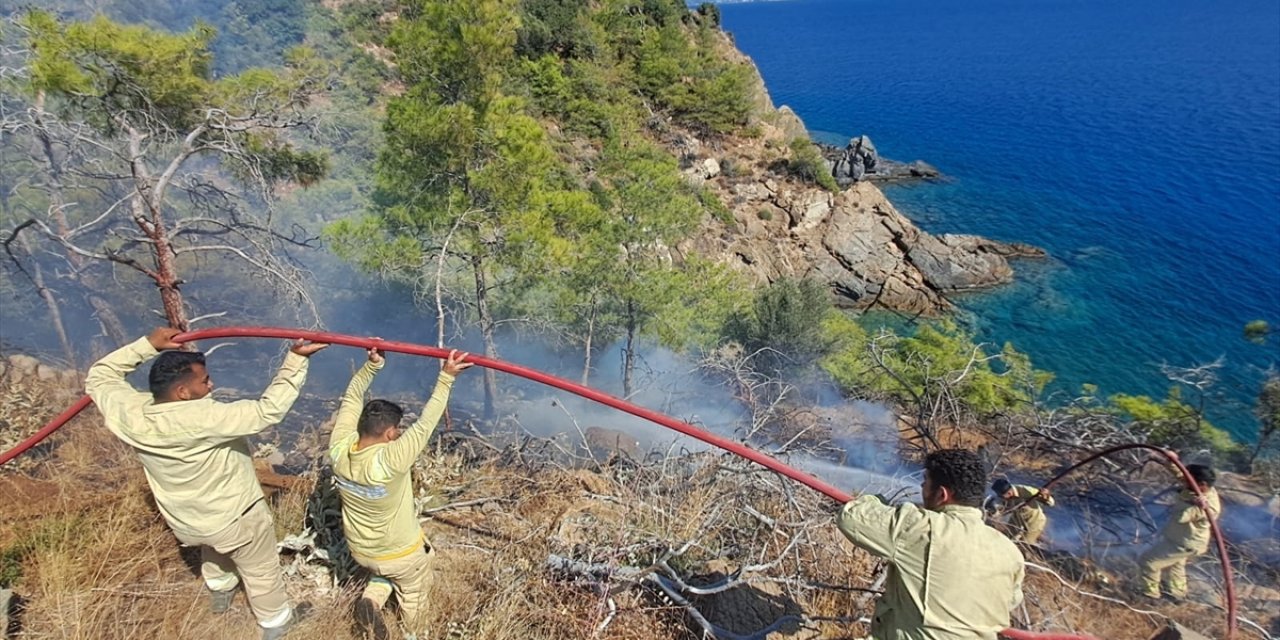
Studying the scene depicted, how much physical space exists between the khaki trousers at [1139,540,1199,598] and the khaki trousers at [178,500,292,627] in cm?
851

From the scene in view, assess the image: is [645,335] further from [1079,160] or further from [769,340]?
[1079,160]

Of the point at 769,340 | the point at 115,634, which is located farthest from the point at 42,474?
the point at 769,340

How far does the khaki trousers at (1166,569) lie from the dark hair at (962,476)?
19.9 ft

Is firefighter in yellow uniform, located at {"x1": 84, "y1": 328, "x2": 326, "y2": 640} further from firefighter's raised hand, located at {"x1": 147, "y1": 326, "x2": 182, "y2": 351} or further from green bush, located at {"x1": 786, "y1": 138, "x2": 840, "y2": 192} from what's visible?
green bush, located at {"x1": 786, "y1": 138, "x2": 840, "y2": 192}

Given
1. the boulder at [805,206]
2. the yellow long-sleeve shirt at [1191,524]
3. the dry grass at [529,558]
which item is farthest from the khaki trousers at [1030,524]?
the boulder at [805,206]

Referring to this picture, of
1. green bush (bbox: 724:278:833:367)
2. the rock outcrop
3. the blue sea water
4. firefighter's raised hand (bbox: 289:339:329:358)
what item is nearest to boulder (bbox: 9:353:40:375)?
firefighter's raised hand (bbox: 289:339:329:358)

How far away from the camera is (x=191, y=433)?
3.40 m

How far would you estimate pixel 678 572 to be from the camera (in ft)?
14.7

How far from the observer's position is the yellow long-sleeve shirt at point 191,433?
133 inches

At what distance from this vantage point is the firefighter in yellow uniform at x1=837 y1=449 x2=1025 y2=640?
2.78 metres

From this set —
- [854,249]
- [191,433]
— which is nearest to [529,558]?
[191,433]

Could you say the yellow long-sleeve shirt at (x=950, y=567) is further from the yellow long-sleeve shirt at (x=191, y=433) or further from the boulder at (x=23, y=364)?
the boulder at (x=23, y=364)

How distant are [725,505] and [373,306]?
15.7 m

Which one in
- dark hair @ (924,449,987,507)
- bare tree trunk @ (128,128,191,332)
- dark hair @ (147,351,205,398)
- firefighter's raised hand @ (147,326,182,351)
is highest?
dark hair @ (924,449,987,507)
